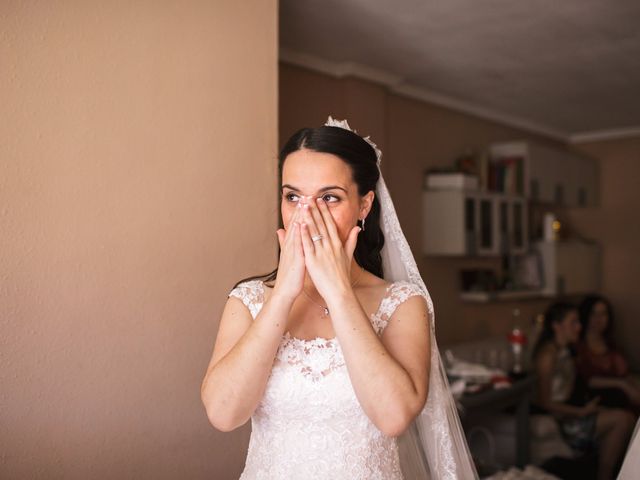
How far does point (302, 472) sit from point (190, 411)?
2.62 ft

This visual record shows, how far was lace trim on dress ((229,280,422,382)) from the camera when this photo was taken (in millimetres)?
1564

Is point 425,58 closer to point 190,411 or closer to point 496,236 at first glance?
point 496,236

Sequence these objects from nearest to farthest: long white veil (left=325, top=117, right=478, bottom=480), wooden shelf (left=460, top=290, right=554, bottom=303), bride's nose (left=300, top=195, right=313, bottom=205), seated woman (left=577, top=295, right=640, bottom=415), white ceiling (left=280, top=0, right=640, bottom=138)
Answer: bride's nose (left=300, top=195, right=313, bottom=205) < long white veil (left=325, top=117, right=478, bottom=480) < white ceiling (left=280, top=0, right=640, bottom=138) < seated woman (left=577, top=295, right=640, bottom=415) < wooden shelf (left=460, top=290, right=554, bottom=303)

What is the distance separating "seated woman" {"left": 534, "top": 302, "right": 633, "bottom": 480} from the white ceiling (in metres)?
1.90

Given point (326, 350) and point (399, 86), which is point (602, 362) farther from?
point (326, 350)

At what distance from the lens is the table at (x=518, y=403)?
12.0 feet

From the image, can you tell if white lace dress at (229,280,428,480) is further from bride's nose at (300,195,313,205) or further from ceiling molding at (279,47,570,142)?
ceiling molding at (279,47,570,142)

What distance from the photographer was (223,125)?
93.3 inches

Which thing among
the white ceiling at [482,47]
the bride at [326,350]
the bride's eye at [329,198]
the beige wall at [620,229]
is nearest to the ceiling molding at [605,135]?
the beige wall at [620,229]

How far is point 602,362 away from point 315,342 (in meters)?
4.31

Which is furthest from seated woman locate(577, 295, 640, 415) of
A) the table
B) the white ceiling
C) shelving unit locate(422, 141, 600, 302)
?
the white ceiling

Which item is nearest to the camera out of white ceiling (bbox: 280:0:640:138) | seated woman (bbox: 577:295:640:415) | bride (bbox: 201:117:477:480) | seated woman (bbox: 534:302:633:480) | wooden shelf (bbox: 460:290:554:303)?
bride (bbox: 201:117:477:480)

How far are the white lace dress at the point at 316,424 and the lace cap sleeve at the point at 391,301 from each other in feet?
0.44

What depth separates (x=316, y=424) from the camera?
5.12 ft
